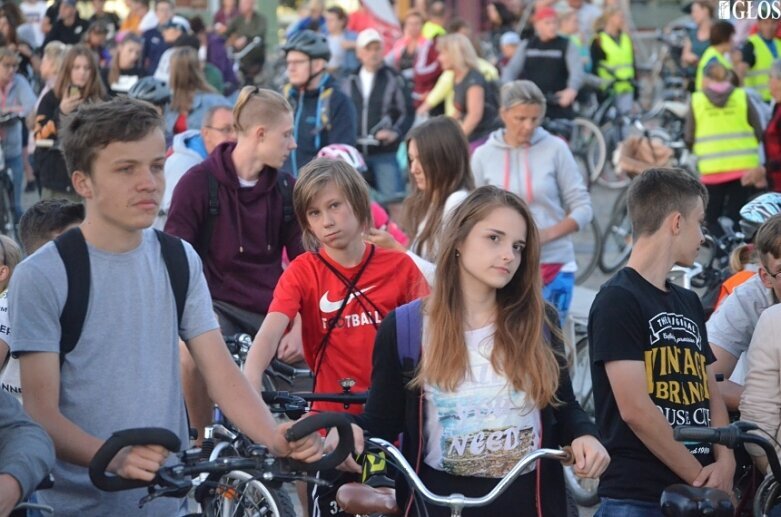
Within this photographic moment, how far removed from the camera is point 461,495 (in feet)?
12.4

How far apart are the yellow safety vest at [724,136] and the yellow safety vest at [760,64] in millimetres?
4115

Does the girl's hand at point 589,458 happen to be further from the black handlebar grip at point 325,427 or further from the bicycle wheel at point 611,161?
the bicycle wheel at point 611,161

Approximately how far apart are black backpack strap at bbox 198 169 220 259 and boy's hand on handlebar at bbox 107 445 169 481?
3501 mm

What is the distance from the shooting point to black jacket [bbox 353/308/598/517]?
3.97m

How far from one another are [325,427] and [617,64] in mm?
17873

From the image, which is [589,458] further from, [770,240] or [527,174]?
[527,174]

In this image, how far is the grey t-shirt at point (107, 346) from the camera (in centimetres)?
343

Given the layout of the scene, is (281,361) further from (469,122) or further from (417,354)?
(469,122)

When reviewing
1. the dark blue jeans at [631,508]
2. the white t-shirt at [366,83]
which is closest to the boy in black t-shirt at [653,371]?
the dark blue jeans at [631,508]

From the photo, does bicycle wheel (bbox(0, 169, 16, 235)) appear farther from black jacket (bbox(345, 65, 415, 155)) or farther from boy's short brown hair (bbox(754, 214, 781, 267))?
boy's short brown hair (bbox(754, 214, 781, 267))

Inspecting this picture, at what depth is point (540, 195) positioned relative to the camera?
324 inches

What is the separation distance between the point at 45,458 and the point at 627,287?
7.16 feet

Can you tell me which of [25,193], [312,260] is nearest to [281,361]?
[312,260]

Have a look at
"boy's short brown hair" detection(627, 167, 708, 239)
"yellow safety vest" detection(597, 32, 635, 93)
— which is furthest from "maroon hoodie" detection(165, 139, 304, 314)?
"yellow safety vest" detection(597, 32, 635, 93)
